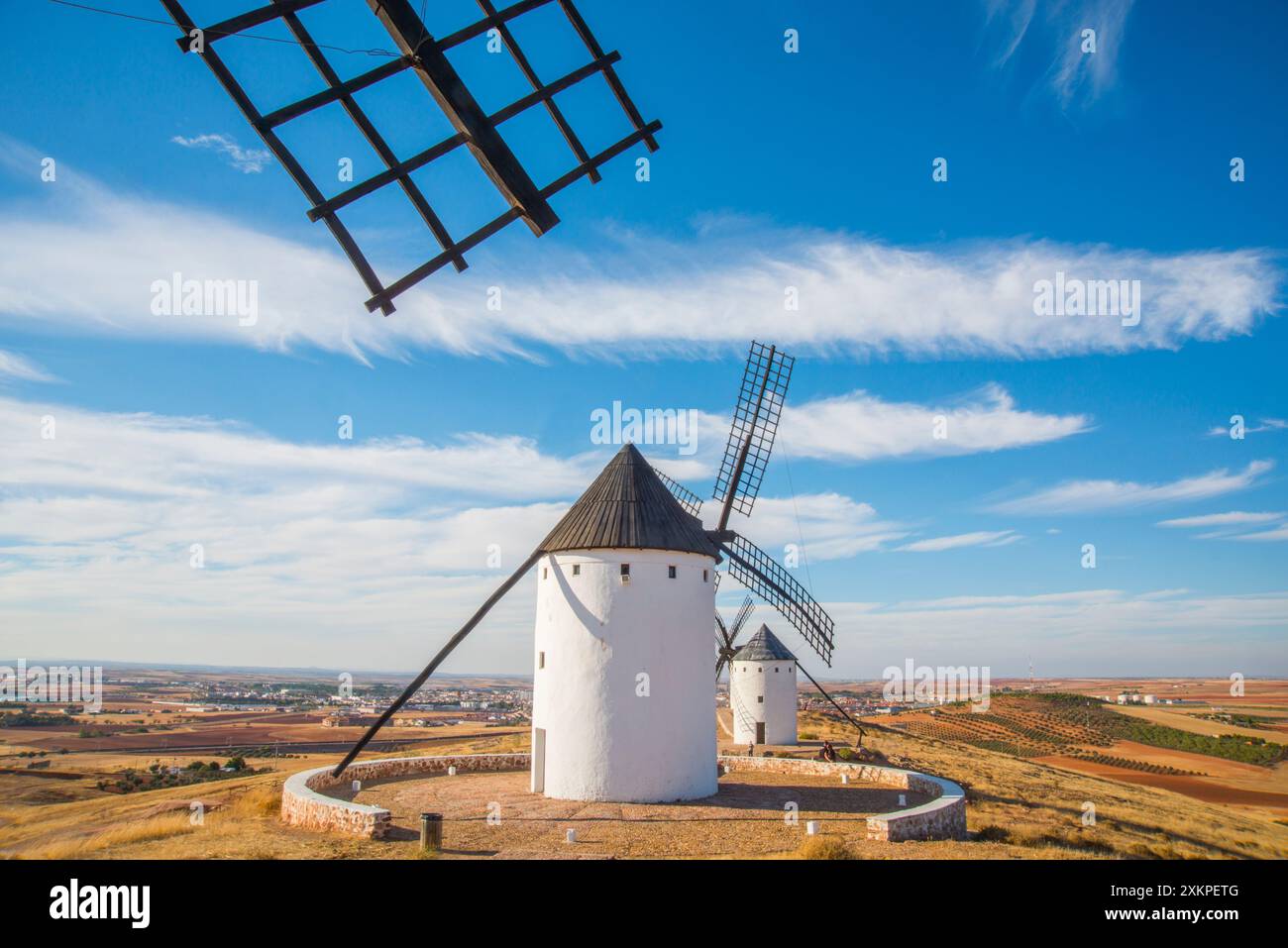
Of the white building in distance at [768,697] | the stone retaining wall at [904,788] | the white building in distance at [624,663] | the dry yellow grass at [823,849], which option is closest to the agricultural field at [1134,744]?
the white building in distance at [768,697]

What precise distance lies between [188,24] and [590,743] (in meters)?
11.7

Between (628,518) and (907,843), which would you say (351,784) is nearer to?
(628,518)

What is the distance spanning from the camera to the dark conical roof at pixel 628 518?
14273 mm

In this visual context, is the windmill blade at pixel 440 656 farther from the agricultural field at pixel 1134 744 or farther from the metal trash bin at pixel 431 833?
the agricultural field at pixel 1134 744

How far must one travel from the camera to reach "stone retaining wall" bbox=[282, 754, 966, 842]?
10.5 m

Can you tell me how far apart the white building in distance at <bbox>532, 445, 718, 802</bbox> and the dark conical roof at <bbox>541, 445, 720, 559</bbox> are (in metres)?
0.03

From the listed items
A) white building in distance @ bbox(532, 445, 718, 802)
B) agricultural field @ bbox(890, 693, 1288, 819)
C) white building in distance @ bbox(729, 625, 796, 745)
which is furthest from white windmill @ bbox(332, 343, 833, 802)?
agricultural field @ bbox(890, 693, 1288, 819)

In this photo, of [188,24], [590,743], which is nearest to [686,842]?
[590,743]

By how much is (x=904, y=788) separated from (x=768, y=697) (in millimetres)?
11553

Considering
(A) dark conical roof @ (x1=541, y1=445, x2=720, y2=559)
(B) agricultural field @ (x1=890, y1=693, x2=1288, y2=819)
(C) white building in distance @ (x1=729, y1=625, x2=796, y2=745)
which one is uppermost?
(A) dark conical roof @ (x1=541, y1=445, x2=720, y2=559)

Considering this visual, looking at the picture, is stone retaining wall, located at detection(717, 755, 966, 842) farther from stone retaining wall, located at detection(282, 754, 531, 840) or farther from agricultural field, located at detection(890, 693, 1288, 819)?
agricultural field, located at detection(890, 693, 1288, 819)

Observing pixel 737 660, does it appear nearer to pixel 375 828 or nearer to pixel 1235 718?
pixel 375 828

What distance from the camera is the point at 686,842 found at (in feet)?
34.3

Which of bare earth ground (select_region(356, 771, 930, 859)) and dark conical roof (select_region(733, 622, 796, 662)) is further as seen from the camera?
dark conical roof (select_region(733, 622, 796, 662))
